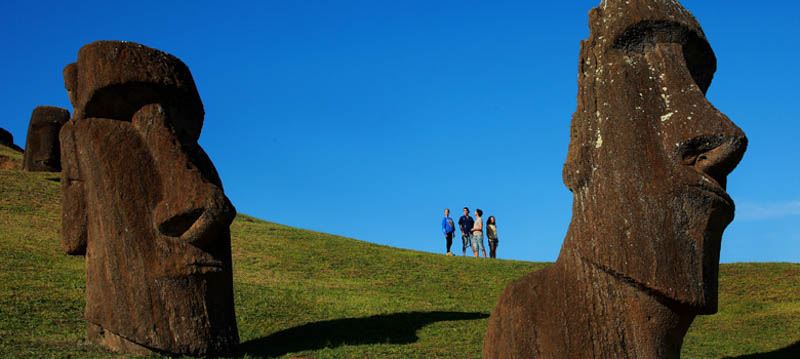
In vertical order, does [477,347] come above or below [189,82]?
below

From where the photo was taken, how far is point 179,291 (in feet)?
38.7

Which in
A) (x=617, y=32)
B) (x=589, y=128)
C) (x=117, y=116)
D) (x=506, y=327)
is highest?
(x=117, y=116)

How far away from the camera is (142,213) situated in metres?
12.0

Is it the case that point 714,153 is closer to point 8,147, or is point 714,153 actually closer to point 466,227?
point 466,227

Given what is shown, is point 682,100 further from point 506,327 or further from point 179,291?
point 179,291

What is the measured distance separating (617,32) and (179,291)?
6593 millimetres

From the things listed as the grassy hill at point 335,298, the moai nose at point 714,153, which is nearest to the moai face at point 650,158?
the moai nose at point 714,153

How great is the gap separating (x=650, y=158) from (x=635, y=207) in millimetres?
425

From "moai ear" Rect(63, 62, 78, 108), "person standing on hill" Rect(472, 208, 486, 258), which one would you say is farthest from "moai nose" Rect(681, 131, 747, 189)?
"person standing on hill" Rect(472, 208, 486, 258)

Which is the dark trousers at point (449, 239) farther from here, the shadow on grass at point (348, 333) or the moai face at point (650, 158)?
the moai face at point (650, 158)

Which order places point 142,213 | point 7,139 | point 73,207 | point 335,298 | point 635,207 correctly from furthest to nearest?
point 7,139 < point 335,298 < point 73,207 < point 142,213 < point 635,207

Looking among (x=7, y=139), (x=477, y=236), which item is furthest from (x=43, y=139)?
(x=477, y=236)

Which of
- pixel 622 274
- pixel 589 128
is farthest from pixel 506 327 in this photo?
pixel 589 128

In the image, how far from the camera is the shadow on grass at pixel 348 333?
44.7ft
